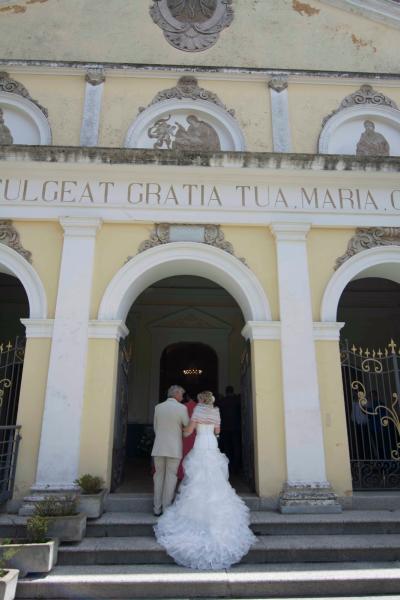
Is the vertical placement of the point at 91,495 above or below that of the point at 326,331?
below

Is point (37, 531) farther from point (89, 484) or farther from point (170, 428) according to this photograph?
point (170, 428)

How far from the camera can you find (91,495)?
5500 mm

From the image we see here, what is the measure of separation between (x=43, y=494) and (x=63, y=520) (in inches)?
45.6

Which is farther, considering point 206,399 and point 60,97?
point 60,97

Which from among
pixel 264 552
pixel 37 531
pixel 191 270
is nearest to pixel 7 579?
pixel 37 531

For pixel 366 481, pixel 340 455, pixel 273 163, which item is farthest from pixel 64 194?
pixel 366 481

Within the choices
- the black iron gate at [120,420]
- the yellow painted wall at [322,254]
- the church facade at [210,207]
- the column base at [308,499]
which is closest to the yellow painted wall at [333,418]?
the church facade at [210,207]

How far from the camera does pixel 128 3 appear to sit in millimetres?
8891

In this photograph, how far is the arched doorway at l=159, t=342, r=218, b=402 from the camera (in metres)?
11.4

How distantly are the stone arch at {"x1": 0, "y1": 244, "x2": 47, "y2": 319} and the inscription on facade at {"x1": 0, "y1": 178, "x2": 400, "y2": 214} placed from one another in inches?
33.6

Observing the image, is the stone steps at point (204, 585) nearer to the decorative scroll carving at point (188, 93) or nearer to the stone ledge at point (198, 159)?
the stone ledge at point (198, 159)

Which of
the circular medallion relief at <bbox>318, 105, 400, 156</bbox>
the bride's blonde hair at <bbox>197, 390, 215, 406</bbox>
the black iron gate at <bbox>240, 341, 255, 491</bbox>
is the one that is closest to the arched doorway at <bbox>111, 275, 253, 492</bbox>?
the black iron gate at <bbox>240, 341, 255, 491</bbox>

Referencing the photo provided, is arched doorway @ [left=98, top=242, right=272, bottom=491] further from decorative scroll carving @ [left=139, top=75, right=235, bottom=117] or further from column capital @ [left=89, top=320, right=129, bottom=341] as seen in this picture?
decorative scroll carving @ [left=139, top=75, right=235, bottom=117]

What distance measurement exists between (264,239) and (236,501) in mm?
3885
